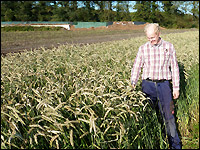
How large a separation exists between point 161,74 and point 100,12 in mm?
50938

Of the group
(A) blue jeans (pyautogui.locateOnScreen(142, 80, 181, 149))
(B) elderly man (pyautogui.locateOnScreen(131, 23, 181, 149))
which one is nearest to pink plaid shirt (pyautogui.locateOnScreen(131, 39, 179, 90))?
(B) elderly man (pyautogui.locateOnScreen(131, 23, 181, 149))

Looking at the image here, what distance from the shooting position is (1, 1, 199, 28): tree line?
145 feet

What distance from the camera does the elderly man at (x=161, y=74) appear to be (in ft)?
10.1

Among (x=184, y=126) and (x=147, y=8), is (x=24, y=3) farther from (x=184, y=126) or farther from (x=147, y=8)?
(x=184, y=126)

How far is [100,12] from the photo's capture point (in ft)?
169

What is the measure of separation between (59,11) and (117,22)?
14802 mm

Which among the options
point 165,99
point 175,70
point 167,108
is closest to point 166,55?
point 175,70

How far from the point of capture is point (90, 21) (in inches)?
1896

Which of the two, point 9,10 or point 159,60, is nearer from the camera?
point 159,60

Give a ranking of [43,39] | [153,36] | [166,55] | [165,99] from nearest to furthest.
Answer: [153,36] → [166,55] → [165,99] → [43,39]

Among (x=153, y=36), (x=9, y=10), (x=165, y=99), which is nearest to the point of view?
(x=153, y=36)

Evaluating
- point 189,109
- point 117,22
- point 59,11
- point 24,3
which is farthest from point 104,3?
point 189,109

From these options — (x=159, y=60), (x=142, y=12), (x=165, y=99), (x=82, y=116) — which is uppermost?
(x=142, y=12)

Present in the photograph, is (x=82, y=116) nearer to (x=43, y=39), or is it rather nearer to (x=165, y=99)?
(x=165, y=99)
